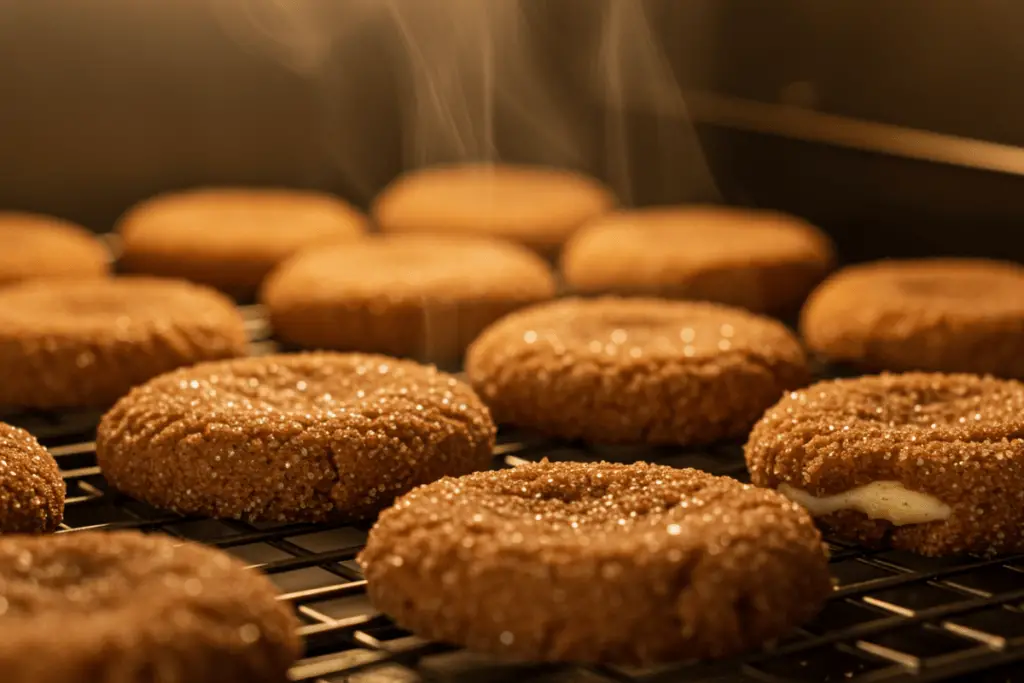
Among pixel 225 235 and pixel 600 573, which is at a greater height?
pixel 225 235

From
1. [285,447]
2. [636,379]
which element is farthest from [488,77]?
[285,447]

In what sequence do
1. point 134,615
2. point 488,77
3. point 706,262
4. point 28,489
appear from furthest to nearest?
point 488,77, point 706,262, point 28,489, point 134,615

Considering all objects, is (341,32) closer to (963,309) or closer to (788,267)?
(788,267)

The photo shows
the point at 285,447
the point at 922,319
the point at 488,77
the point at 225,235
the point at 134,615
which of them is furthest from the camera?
the point at 488,77

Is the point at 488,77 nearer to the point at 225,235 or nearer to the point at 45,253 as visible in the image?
the point at 225,235

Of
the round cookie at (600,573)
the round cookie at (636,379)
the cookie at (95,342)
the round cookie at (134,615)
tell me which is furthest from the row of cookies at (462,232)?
the round cookie at (134,615)

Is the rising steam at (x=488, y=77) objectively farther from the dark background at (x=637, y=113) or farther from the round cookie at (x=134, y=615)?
the round cookie at (x=134, y=615)
